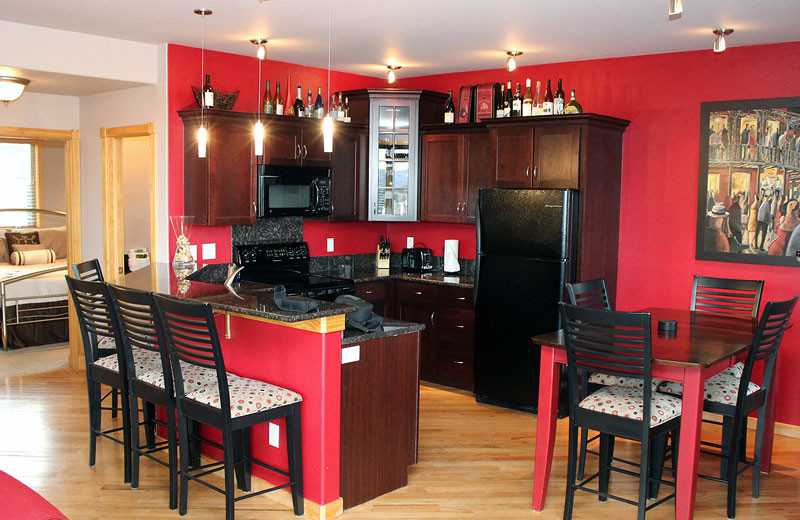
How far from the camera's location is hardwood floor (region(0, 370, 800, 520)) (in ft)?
12.3

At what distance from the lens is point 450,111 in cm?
628

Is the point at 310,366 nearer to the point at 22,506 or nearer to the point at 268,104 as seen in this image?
the point at 22,506

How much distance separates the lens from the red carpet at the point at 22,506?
159 cm

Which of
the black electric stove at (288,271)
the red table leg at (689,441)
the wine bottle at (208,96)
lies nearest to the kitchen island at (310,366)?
the red table leg at (689,441)

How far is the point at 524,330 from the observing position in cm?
542

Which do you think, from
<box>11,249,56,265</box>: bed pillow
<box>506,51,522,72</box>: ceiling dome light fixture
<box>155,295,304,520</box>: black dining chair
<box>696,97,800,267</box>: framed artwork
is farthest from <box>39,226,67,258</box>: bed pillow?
<box>696,97,800,267</box>: framed artwork

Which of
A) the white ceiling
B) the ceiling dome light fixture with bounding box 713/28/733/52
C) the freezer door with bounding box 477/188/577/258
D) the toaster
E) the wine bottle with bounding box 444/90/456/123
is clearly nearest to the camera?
the white ceiling

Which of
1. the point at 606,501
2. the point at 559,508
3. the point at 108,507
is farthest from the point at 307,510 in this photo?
the point at 606,501

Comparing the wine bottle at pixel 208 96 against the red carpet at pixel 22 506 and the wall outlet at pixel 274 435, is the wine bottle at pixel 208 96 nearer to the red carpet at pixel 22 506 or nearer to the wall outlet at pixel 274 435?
the wall outlet at pixel 274 435

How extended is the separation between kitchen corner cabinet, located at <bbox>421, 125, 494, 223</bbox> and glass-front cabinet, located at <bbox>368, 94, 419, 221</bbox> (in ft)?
0.38

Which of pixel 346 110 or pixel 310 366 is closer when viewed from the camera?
pixel 310 366

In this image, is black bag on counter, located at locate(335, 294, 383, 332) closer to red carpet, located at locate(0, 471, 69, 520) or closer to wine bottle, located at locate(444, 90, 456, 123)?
red carpet, located at locate(0, 471, 69, 520)

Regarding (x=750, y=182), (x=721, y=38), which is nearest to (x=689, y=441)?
(x=750, y=182)

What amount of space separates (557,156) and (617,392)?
217 cm
